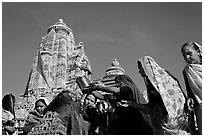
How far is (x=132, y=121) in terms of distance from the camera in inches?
127

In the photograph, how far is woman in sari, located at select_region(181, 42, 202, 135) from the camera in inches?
103

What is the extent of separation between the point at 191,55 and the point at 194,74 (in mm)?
249

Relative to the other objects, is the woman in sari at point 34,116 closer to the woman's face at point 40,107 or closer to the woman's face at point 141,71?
the woman's face at point 40,107

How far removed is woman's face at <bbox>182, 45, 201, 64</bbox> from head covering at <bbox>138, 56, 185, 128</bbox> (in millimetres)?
270

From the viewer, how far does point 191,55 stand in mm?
2949

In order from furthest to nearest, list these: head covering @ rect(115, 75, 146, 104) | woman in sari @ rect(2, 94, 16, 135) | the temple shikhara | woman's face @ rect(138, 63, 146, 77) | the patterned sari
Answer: the temple shikhara < woman in sari @ rect(2, 94, 16, 135) < head covering @ rect(115, 75, 146, 104) < woman's face @ rect(138, 63, 146, 77) < the patterned sari

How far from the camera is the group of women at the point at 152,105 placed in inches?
105

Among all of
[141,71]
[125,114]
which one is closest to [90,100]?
[125,114]

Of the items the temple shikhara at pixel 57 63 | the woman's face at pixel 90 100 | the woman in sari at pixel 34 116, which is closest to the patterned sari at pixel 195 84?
the woman's face at pixel 90 100

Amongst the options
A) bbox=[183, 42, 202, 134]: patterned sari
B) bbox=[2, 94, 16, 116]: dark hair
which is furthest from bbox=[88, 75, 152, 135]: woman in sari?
bbox=[2, 94, 16, 116]: dark hair

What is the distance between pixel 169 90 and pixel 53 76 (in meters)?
20.9

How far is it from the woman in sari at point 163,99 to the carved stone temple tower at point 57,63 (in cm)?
1827

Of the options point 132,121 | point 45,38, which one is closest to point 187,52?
point 132,121

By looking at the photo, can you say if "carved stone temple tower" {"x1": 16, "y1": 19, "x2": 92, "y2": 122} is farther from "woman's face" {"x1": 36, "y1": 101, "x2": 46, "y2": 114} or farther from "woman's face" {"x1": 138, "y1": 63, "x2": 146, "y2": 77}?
"woman's face" {"x1": 138, "y1": 63, "x2": 146, "y2": 77}
